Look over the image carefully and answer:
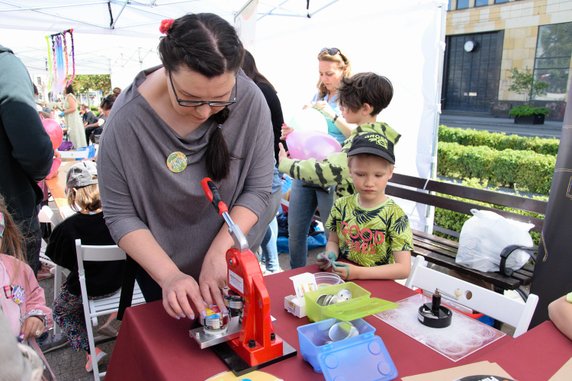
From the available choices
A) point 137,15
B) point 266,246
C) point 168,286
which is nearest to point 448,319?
point 168,286

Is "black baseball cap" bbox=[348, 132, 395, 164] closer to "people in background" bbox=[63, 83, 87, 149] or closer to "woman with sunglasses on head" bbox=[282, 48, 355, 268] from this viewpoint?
"woman with sunglasses on head" bbox=[282, 48, 355, 268]

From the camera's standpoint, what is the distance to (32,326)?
1.60 metres

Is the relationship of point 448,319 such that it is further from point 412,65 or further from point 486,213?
point 412,65

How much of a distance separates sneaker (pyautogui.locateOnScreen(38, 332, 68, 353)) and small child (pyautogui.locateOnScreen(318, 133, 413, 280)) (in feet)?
6.50

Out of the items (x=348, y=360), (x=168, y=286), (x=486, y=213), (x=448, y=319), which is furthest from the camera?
(x=486, y=213)

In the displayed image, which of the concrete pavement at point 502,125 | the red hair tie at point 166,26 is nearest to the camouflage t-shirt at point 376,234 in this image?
the red hair tie at point 166,26

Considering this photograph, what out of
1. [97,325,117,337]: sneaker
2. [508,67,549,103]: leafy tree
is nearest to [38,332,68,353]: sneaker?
[97,325,117,337]: sneaker

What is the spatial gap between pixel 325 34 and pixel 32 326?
4.41 metres

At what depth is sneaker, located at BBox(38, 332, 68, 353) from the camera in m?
2.66

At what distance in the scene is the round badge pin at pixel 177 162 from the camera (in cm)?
133

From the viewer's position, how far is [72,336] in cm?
241

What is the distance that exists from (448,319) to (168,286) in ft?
2.73

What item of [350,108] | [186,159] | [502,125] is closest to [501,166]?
[350,108]

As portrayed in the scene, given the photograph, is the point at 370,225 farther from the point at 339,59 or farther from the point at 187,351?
the point at 339,59
